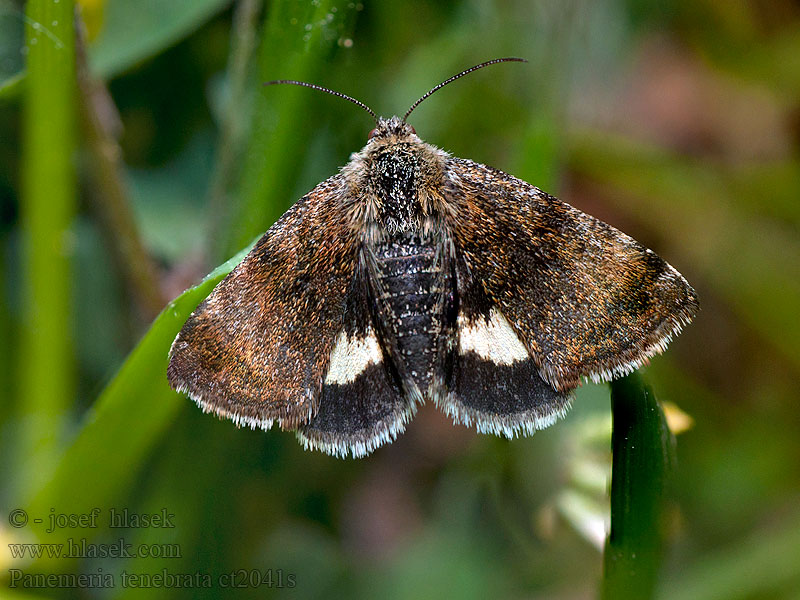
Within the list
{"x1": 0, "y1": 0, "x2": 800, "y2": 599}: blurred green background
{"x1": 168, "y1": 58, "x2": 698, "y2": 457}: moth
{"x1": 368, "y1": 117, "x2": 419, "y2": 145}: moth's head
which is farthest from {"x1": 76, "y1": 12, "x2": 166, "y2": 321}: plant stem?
{"x1": 368, "y1": 117, "x2": 419, "y2": 145}: moth's head

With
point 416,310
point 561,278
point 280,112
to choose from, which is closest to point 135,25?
point 280,112

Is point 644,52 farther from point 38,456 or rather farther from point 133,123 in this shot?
point 38,456

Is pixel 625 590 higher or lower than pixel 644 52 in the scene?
lower

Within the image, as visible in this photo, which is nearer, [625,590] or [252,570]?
[625,590]

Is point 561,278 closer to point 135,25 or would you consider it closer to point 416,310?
point 416,310

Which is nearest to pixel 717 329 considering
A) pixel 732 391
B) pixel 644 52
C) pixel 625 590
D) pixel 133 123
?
pixel 732 391

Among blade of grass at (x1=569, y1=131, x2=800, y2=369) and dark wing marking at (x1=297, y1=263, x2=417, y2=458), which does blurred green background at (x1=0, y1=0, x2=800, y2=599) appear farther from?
dark wing marking at (x1=297, y1=263, x2=417, y2=458)

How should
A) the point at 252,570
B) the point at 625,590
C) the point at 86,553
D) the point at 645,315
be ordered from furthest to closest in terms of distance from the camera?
the point at 252,570 → the point at 86,553 → the point at 645,315 → the point at 625,590

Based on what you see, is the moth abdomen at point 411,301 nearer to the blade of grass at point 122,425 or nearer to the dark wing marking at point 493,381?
the dark wing marking at point 493,381
